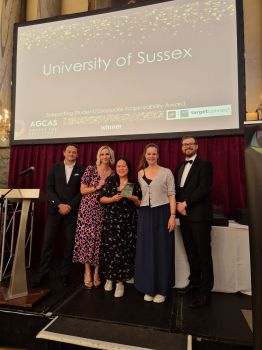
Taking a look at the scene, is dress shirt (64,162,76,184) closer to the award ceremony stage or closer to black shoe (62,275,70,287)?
black shoe (62,275,70,287)

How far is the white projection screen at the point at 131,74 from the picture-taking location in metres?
2.96

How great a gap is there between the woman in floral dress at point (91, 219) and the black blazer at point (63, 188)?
0.54 ft

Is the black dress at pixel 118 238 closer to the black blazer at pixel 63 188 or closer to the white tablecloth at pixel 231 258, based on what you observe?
the black blazer at pixel 63 188

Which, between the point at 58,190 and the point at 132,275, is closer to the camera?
the point at 132,275

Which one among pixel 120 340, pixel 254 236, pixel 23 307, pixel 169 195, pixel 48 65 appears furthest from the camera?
pixel 48 65

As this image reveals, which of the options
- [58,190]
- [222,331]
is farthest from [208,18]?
[222,331]

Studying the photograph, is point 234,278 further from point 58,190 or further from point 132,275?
point 58,190

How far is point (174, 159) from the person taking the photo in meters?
3.16

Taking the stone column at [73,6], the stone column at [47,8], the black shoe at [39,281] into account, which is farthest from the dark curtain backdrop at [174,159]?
the stone column at [73,6]

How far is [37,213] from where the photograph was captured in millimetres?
3621

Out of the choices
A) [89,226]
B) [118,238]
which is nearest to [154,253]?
[118,238]

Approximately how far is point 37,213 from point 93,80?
6.97 ft

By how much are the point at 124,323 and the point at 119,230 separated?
0.74 m

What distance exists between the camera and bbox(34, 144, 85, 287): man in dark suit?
2.47m
